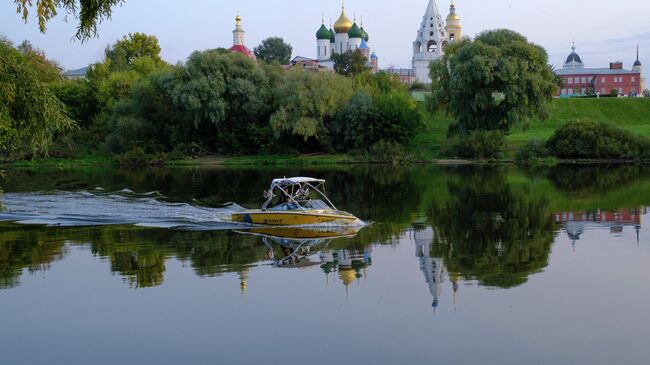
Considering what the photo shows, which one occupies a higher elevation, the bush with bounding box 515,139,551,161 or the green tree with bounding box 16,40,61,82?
the green tree with bounding box 16,40,61,82

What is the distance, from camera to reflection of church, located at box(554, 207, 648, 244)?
26.9 metres

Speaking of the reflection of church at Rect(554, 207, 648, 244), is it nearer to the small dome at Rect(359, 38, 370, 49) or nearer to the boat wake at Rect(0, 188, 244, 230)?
the boat wake at Rect(0, 188, 244, 230)

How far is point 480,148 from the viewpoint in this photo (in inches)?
2522

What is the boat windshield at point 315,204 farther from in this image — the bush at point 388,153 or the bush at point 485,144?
the bush at point 388,153

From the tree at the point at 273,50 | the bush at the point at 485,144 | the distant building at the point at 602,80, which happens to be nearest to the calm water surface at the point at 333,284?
the bush at the point at 485,144

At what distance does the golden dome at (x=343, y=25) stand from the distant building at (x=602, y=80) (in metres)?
38.4

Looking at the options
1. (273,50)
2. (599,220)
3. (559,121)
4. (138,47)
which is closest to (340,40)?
(273,50)

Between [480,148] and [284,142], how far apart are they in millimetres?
17990

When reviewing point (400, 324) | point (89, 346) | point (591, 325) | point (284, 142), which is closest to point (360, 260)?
point (400, 324)

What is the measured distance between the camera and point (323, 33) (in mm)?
145375

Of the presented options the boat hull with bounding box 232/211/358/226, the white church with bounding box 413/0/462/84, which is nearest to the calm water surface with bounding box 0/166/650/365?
the boat hull with bounding box 232/211/358/226

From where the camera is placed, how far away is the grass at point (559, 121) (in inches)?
2731

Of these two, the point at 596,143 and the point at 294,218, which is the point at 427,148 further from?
the point at 294,218

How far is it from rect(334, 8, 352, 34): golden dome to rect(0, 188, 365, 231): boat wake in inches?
4143
